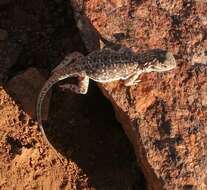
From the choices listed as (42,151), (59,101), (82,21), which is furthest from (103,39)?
(42,151)

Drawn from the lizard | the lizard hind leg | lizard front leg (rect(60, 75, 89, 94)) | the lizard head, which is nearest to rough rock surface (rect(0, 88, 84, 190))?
the lizard

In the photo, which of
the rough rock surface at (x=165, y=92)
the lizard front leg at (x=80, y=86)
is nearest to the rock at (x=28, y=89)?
the lizard front leg at (x=80, y=86)

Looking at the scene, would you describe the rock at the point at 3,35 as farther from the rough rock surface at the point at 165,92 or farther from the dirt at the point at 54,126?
the rough rock surface at the point at 165,92

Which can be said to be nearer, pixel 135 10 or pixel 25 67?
pixel 135 10

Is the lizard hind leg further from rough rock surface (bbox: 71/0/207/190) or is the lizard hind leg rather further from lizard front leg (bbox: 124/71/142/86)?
lizard front leg (bbox: 124/71/142/86)

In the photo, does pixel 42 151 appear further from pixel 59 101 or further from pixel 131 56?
pixel 131 56

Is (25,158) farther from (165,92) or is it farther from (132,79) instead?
(165,92)

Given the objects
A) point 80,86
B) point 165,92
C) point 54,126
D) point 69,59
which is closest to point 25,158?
point 54,126
